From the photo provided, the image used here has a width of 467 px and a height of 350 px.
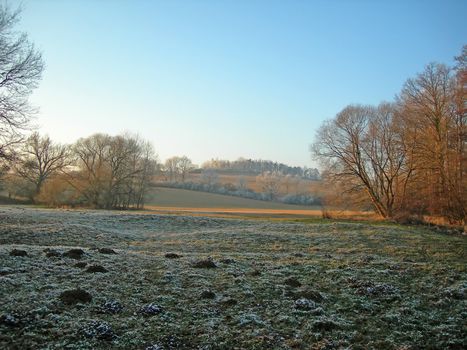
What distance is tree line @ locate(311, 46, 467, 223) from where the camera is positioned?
123 ft

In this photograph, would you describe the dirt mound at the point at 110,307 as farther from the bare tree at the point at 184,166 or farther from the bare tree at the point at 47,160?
the bare tree at the point at 184,166

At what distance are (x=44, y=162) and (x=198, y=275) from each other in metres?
71.2

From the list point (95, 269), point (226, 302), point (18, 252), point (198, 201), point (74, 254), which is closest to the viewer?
point (226, 302)

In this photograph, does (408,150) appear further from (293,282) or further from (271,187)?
(271,187)

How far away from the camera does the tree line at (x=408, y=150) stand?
3753 centimetres

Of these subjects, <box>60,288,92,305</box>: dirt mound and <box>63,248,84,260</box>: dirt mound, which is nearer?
<box>60,288,92,305</box>: dirt mound

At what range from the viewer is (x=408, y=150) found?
140 feet

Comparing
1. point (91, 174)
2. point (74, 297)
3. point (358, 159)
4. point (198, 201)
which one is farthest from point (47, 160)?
point (74, 297)

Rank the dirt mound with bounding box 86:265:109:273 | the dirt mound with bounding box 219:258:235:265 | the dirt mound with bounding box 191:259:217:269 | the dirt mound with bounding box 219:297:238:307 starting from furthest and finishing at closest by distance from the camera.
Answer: the dirt mound with bounding box 219:258:235:265, the dirt mound with bounding box 191:259:217:269, the dirt mound with bounding box 86:265:109:273, the dirt mound with bounding box 219:297:238:307

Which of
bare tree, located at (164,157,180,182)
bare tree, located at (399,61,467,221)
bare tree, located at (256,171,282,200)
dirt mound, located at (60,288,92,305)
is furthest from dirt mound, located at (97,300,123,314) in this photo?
bare tree, located at (164,157,180,182)

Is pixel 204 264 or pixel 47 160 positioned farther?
pixel 47 160

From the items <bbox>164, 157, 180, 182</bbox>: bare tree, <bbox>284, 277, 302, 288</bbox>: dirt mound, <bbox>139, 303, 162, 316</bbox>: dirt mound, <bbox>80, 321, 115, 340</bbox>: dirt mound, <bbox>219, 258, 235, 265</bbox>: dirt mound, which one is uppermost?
<bbox>164, 157, 180, 182</bbox>: bare tree

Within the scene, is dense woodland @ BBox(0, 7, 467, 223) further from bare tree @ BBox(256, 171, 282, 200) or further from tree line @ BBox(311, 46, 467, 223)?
bare tree @ BBox(256, 171, 282, 200)

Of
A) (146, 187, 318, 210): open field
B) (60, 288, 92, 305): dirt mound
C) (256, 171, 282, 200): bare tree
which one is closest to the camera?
(60, 288, 92, 305): dirt mound
